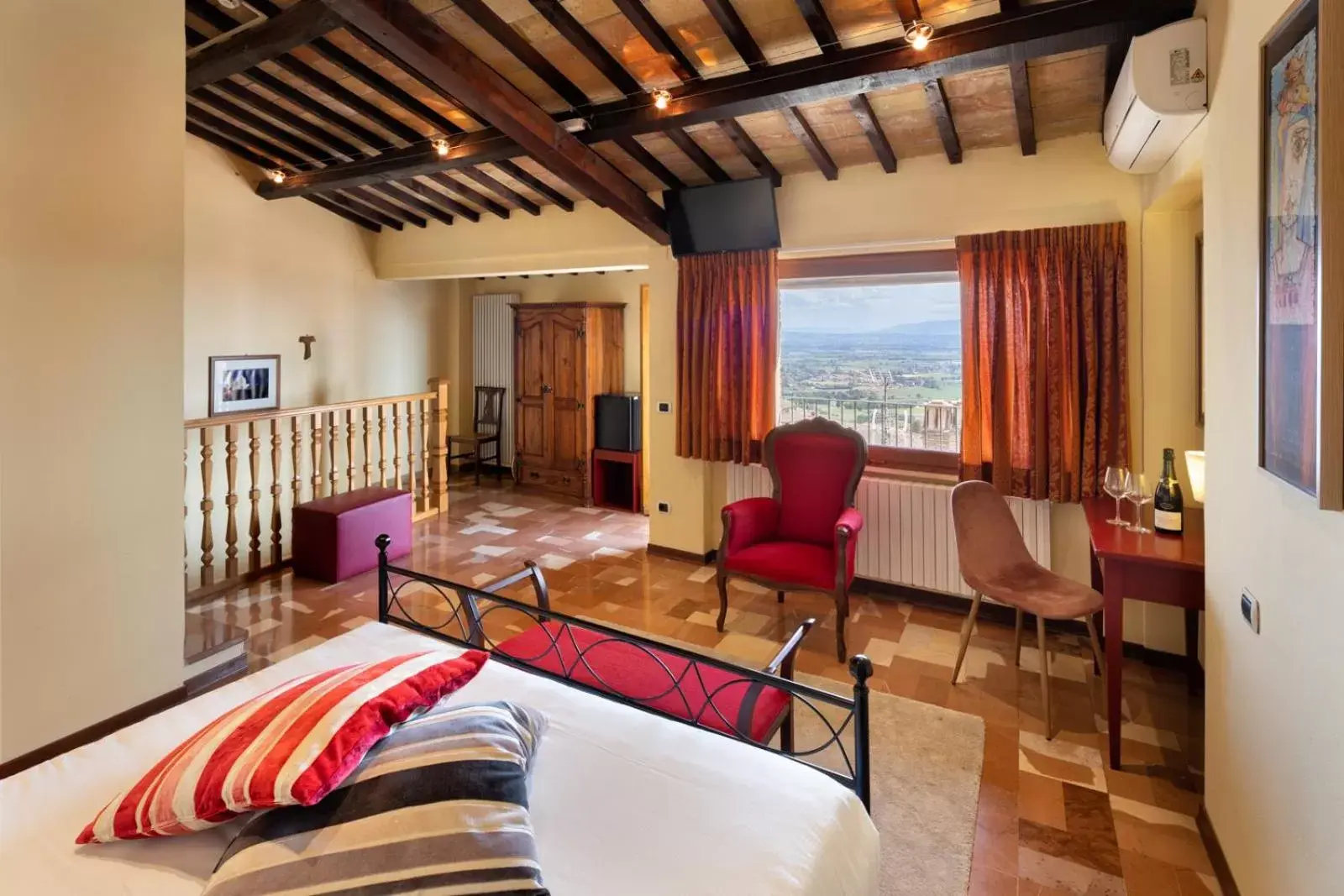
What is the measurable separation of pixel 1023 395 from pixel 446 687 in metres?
3.24

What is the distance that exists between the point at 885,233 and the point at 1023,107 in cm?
99

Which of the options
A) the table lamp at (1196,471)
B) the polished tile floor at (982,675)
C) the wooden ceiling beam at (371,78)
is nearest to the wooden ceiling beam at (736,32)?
the wooden ceiling beam at (371,78)

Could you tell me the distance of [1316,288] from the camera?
125 centimetres

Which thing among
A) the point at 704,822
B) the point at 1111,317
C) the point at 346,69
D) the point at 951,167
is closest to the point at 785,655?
the point at 704,822

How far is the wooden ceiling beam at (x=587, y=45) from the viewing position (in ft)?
9.64

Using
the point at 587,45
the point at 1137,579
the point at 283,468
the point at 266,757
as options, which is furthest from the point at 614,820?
the point at 283,468

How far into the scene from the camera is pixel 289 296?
5879 millimetres

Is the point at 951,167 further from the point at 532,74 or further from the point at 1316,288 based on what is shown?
the point at 1316,288

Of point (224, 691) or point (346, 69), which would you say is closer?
point (224, 691)

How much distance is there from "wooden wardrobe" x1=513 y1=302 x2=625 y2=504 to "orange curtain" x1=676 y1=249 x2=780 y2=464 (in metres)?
2.10

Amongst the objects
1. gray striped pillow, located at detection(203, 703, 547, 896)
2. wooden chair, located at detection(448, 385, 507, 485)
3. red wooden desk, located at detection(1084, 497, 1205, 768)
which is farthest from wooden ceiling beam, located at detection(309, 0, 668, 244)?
wooden chair, located at detection(448, 385, 507, 485)

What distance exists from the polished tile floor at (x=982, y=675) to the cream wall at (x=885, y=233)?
511mm

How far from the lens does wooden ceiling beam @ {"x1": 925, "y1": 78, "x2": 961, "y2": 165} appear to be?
307 cm

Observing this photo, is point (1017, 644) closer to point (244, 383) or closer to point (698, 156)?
point (698, 156)
